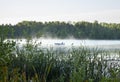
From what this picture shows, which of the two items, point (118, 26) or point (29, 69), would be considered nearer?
point (29, 69)

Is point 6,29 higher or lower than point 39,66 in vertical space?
higher

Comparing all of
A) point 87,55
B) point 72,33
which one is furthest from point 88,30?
point 87,55

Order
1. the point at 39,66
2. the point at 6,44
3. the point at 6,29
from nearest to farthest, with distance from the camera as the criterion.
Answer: the point at 6,44 < the point at 6,29 < the point at 39,66

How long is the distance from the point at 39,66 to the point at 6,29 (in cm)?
184

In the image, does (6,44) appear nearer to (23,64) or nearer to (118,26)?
(23,64)

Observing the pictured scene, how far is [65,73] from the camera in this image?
302 inches

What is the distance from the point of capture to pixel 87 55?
328 inches

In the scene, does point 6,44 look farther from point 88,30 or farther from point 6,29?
point 88,30

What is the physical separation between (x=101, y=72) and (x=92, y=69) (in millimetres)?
226

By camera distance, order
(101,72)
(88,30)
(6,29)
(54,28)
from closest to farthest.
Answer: (6,29) < (101,72) < (54,28) < (88,30)

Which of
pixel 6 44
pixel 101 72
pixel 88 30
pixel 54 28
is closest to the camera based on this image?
pixel 6 44

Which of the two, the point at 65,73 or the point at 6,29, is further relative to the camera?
the point at 65,73

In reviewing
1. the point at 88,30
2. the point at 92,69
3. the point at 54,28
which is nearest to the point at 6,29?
the point at 92,69

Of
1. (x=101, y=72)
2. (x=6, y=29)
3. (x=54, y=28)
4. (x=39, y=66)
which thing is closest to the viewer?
(x=6, y=29)
